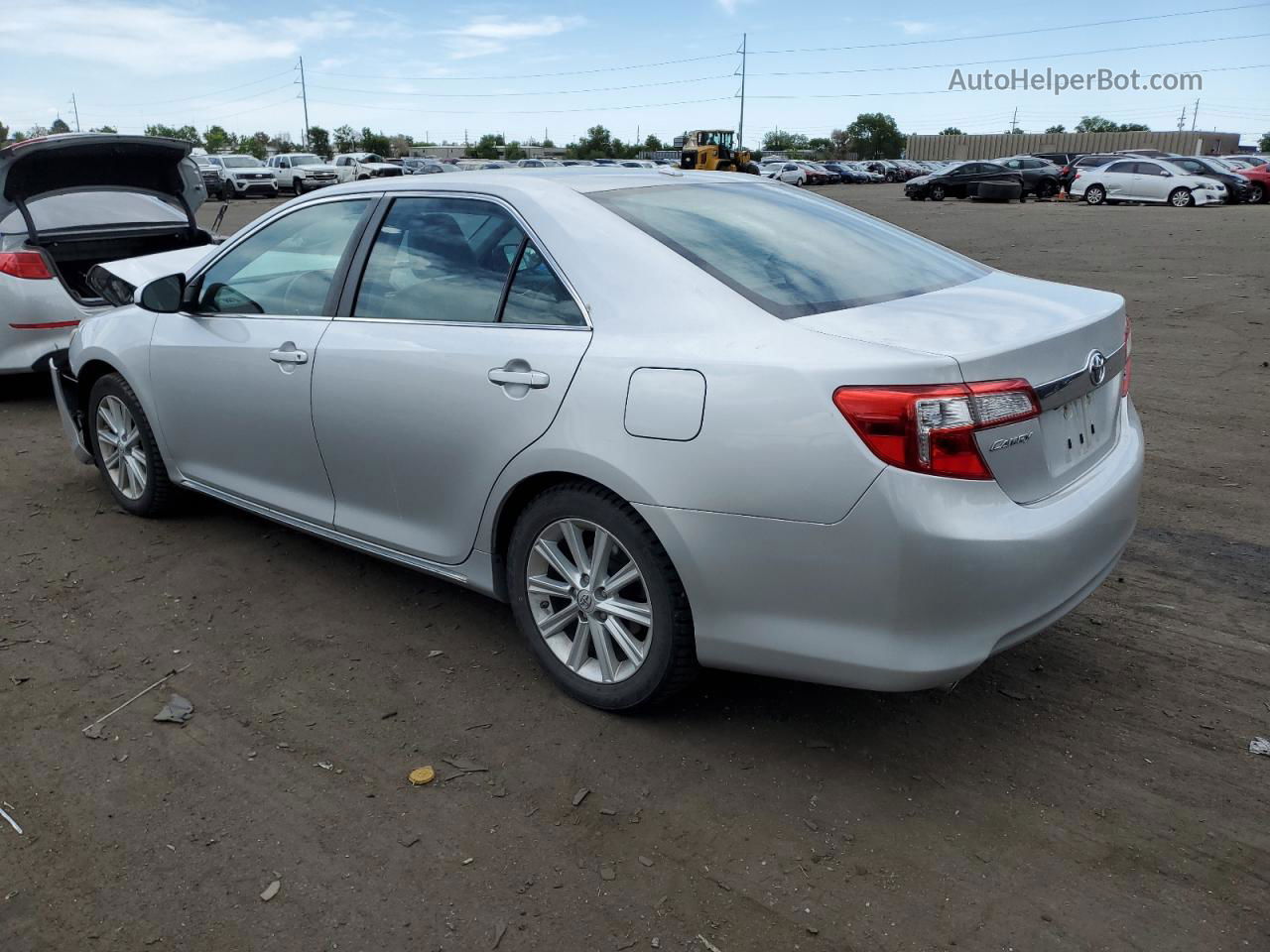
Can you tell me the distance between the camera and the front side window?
4062 millimetres

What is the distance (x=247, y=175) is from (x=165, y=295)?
136ft

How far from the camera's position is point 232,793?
9.87 ft

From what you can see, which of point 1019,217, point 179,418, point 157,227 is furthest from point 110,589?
point 1019,217

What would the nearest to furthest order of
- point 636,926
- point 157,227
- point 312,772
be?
point 636,926, point 312,772, point 157,227

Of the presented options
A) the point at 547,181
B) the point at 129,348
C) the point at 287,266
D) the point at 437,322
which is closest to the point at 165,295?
the point at 129,348

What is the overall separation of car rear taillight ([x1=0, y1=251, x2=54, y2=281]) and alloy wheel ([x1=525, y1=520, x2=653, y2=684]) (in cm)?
576

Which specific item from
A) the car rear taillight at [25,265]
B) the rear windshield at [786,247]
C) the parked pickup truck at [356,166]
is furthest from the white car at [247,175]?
the rear windshield at [786,247]

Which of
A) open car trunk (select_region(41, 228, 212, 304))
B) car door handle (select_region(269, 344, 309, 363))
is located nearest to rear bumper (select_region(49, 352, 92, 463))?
open car trunk (select_region(41, 228, 212, 304))

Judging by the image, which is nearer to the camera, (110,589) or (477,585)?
(477,585)

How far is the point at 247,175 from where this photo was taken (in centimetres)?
4212

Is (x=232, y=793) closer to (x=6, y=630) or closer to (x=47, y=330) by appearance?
(x=6, y=630)

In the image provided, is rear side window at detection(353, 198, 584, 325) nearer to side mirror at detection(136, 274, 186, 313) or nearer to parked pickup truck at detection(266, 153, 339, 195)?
side mirror at detection(136, 274, 186, 313)

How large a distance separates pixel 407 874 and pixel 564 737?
731mm

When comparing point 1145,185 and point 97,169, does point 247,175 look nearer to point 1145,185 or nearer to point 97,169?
point 1145,185
